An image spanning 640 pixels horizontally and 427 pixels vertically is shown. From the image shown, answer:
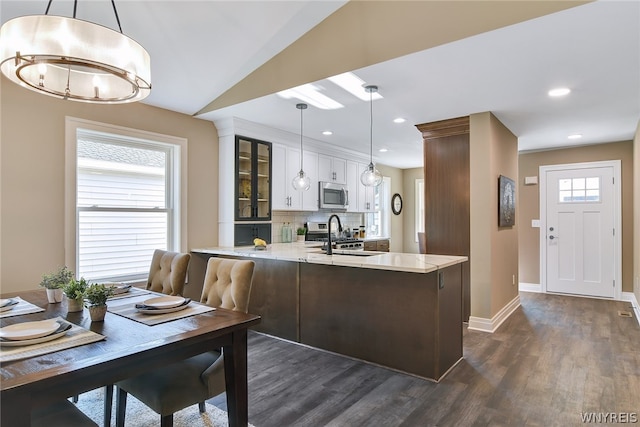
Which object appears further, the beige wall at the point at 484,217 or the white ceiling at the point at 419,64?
the beige wall at the point at 484,217

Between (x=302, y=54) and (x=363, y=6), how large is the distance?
67 centimetres

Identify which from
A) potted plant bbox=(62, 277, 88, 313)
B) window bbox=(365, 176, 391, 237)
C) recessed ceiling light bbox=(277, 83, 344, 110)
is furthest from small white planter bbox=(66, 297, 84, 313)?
window bbox=(365, 176, 391, 237)

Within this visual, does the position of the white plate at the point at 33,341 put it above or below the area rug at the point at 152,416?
above

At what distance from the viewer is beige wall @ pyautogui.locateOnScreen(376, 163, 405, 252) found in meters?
7.97

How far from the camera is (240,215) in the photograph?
446cm

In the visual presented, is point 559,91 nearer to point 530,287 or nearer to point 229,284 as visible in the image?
point 229,284

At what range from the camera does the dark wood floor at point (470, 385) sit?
88.2 inches

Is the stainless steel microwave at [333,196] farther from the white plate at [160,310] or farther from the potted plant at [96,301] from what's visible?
the potted plant at [96,301]

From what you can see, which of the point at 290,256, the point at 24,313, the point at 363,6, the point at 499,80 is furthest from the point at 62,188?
the point at 499,80

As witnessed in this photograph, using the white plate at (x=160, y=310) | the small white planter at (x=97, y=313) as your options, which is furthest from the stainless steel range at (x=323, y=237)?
the small white planter at (x=97, y=313)

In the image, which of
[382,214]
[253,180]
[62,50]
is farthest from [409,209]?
[62,50]

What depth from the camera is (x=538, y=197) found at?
6.10 m

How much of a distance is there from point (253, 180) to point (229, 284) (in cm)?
249

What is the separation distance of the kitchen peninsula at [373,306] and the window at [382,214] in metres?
4.02
